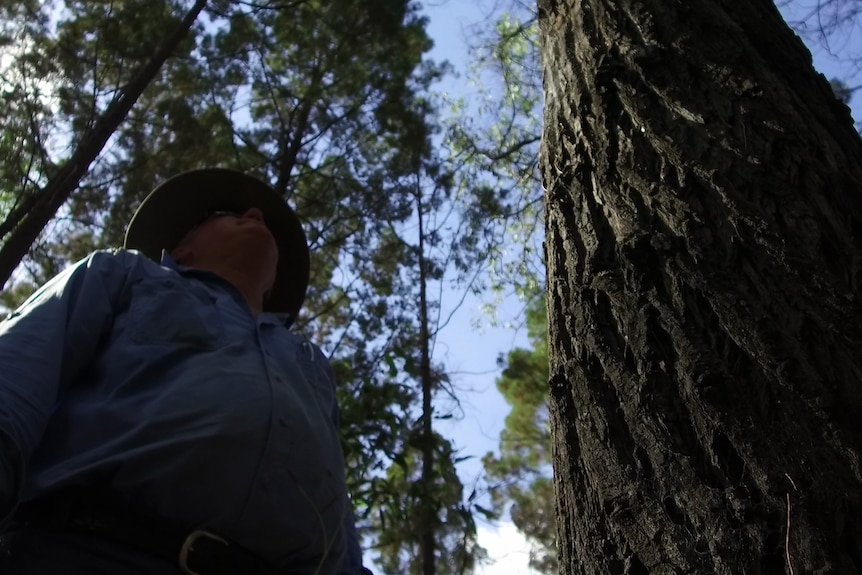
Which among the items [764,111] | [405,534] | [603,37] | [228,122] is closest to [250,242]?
[603,37]

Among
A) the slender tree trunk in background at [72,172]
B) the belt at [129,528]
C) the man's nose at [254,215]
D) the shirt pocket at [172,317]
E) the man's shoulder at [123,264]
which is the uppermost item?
the slender tree trunk in background at [72,172]

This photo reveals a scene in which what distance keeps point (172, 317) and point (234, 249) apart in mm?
637

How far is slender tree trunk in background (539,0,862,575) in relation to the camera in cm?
107

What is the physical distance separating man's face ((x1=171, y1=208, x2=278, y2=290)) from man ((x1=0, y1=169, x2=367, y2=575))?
1.08 ft

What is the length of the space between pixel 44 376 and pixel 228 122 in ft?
29.8

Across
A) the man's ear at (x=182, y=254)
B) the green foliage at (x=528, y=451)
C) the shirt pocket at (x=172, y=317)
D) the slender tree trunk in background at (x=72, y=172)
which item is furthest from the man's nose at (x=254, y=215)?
the green foliage at (x=528, y=451)

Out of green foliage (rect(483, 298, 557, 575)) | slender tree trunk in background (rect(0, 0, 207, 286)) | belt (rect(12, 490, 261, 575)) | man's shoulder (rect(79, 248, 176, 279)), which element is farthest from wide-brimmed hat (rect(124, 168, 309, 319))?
green foliage (rect(483, 298, 557, 575))

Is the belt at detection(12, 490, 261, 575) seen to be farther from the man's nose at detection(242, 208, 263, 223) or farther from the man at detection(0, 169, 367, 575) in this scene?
the man's nose at detection(242, 208, 263, 223)

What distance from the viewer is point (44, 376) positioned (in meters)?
1.35

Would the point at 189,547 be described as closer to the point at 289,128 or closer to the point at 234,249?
the point at 234,249

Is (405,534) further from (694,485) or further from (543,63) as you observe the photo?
(694,485)

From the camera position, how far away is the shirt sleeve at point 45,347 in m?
1.21

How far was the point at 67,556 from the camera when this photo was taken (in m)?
1.23

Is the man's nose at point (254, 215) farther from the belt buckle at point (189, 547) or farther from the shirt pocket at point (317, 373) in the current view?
the belt buckle at point (189, 547)
